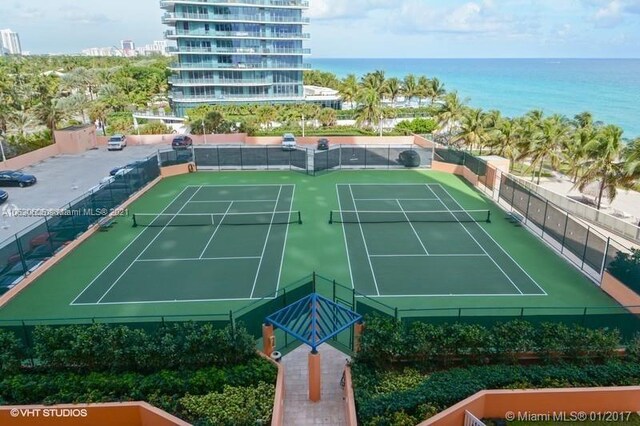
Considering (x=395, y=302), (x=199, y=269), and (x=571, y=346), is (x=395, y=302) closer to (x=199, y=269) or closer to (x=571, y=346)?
(x=571, y=346)

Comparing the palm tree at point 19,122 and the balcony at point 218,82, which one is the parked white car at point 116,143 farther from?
the balcony at point 218,82

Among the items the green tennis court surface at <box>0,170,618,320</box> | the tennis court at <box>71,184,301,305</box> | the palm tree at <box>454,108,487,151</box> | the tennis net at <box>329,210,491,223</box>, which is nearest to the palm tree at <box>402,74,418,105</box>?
the palm tree at <box>454,108,487,151</box>

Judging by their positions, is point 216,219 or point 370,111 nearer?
point 216,219

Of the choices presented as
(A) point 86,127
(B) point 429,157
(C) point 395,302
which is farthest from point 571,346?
(A) point 86,127

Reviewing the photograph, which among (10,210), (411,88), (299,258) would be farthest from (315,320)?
(411,88)

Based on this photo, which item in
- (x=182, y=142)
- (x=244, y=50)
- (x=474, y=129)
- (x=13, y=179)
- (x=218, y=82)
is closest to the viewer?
(x=13, y=179)

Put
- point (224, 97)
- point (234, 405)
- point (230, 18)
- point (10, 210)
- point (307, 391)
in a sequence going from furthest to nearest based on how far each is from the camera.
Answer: point (224, 97) < point (230, 18) < point (10, 210) < point (307, 391) < point (234, 405)

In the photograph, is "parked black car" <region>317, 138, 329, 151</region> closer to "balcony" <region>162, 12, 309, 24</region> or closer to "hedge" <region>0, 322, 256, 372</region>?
"hedge" <region>0, 322, 256, 372</region>

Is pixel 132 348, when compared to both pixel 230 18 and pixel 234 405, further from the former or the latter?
pixel 230 18
